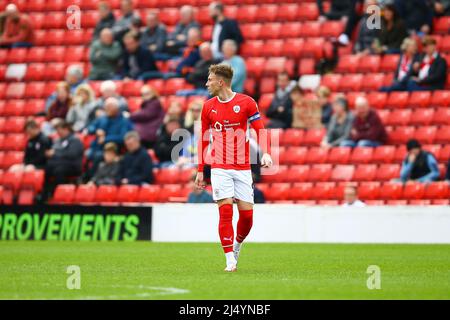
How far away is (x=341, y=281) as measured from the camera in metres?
11.0

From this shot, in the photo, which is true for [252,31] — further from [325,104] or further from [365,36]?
[325,104]

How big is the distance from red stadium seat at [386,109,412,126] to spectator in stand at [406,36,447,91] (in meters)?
0.66

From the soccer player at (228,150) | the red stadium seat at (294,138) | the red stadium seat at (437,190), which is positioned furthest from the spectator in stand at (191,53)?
the soccer player at (228,150)

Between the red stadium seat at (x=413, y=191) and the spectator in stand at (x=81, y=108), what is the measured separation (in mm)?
7342

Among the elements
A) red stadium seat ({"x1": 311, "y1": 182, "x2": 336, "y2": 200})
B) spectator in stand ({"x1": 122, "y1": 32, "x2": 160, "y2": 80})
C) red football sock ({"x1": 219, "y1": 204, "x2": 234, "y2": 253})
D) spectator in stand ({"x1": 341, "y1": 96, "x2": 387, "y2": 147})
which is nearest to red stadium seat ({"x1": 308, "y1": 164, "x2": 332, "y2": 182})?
red stadium seat ({"x1": 311, "y1": 182, "x2": 336, "y2": 200})

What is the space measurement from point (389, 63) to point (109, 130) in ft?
19.1

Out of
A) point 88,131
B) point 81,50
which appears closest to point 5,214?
point 88,131

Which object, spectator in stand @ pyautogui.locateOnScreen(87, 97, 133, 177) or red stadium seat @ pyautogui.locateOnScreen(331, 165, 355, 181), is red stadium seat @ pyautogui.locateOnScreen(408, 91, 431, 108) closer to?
red stadium seat @ pyautogui.locateOnScreen(331, 165, 355, 181)

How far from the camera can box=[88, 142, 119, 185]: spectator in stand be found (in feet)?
70.6

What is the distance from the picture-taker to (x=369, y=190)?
2005 cm

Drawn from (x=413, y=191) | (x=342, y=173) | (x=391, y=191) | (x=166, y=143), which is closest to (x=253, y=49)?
(x=166, y=143)

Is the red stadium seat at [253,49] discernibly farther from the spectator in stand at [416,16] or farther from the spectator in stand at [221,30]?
the spectator in stand at [416,16]
